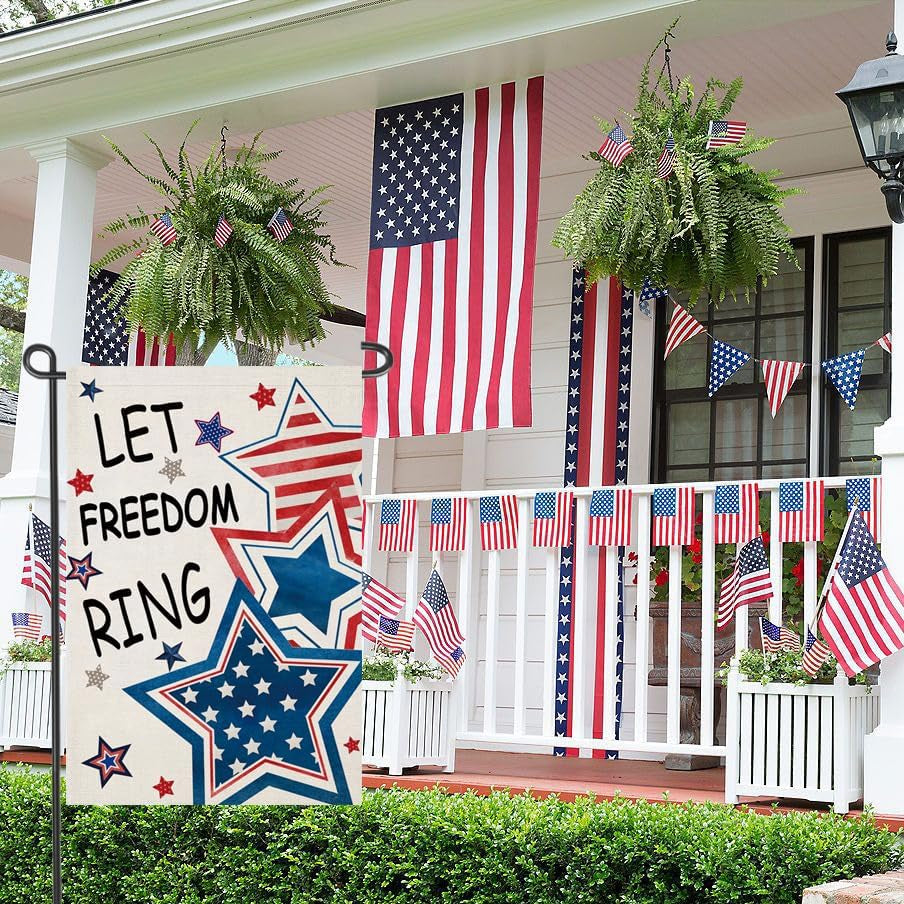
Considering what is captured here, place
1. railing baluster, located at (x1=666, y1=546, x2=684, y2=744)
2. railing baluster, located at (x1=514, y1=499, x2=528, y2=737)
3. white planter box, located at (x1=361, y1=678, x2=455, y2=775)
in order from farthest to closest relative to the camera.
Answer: railing baluster, located at (x1=514, y1=499, x2=528, y2=737), white planter box, located at (x1=361, y1=678, x2=455, y2=775), railing baluster, located at (x1=666, y1=546, x2=684, y2=744)

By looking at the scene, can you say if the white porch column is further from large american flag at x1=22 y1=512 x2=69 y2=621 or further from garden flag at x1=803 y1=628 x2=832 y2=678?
garden flag at x1=803 y1=628 x2=832 y2=678

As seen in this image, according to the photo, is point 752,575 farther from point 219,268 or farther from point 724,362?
point 219,268

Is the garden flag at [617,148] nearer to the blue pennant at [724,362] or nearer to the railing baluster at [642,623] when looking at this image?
the blue pennant at [724,362]

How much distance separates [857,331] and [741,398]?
28.1 inches

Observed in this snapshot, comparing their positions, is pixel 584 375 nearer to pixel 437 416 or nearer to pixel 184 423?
pixel 437 416

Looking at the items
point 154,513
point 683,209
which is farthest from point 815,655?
point 154,513

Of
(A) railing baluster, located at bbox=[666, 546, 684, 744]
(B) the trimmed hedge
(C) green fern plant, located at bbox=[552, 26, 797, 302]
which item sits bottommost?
(B) the trimmed hedge

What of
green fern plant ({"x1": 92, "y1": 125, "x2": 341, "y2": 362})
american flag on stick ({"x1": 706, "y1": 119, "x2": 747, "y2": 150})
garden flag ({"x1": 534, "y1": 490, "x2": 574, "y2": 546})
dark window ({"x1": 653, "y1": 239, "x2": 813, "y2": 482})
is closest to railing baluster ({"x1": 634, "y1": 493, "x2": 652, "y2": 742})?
garden flag ({"x1": 534, "y1": 490, "x2": 574, "y2": 546})

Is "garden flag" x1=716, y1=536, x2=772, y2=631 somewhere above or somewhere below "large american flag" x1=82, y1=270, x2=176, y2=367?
below

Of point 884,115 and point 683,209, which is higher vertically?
point 884,115

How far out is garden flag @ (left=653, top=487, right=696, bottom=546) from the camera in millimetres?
4988

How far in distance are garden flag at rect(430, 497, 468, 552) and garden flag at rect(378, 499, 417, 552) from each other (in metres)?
0.11

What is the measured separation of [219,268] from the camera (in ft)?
18.5

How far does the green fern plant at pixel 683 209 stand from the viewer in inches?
188
